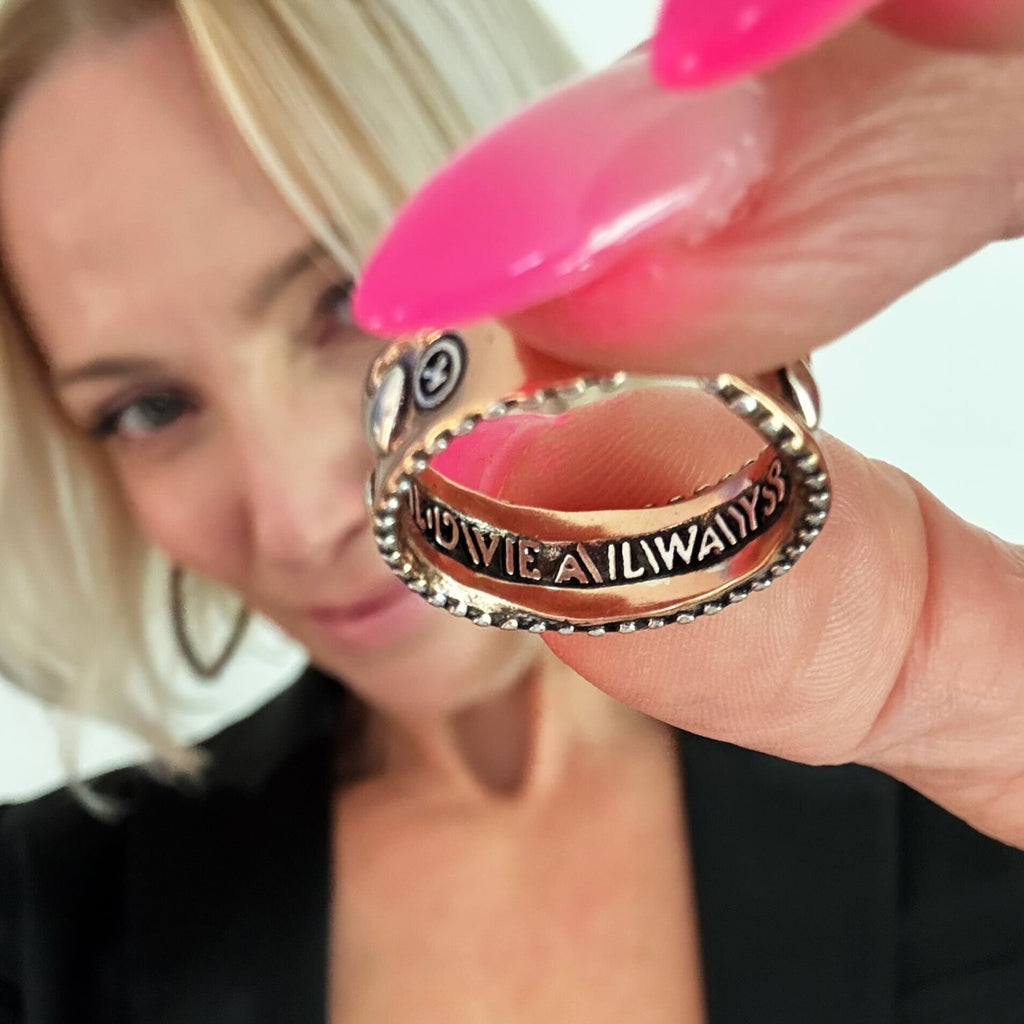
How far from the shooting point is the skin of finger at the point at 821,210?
0.20 m

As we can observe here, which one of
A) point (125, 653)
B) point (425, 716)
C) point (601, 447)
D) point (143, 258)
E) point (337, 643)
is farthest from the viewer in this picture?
point (125, 653)

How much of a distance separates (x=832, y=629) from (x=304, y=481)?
1.43ft

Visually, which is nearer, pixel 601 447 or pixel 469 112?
pixel 601 447

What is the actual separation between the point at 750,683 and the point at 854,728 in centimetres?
6

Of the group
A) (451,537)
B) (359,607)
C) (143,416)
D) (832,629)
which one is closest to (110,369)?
(143,416)

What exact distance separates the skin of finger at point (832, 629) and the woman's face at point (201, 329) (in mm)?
343

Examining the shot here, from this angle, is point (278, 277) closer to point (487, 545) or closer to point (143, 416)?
point (143, 416)

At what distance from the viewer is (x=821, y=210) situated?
0.20 m

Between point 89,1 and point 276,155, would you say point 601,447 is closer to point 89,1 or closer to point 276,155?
point 276,155

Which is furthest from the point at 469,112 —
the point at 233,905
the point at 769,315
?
the point at 233,905

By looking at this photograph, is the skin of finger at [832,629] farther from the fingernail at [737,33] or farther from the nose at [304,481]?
the nose at [304,481]

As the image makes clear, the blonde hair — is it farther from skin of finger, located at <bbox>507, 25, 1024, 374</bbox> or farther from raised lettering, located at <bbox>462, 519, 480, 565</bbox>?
skin of finger, located at <bbox>507, 25, 1024, 374</bbox>

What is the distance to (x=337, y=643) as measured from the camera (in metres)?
0.78

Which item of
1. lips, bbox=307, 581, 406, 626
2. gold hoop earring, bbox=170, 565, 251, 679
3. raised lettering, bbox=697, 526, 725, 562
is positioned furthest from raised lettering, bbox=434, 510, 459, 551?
gold hoop earring, bbox=170, 565, 251, 679
